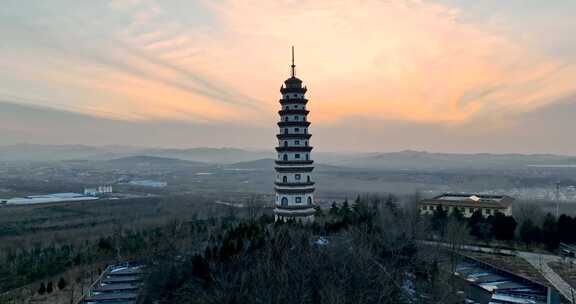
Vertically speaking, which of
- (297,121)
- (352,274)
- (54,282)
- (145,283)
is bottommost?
(54,282)

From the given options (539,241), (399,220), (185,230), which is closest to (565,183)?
(539,241)

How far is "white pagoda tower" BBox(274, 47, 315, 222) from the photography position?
117 feet

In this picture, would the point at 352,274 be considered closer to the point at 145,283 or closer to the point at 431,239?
the point at 145,283

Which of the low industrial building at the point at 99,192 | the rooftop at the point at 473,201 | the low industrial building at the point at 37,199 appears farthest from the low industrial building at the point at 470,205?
the low industrial building at the point at 99,192

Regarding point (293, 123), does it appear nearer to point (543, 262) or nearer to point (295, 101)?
point (295, 101)

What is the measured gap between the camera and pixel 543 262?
31.7m

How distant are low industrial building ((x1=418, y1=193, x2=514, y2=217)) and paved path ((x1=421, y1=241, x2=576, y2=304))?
26.6 feet

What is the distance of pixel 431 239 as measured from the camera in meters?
36.8

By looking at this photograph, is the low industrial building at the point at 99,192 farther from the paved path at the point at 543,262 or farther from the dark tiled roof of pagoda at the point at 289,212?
the paved path at the point at 543,262

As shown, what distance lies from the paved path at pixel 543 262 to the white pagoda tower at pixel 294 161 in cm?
930

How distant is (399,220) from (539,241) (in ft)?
36.8

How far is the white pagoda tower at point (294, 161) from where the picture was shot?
35.6 metres

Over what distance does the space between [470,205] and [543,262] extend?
1487cm

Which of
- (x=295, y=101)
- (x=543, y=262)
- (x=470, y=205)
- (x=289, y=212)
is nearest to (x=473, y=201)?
(x=470, y=205)
